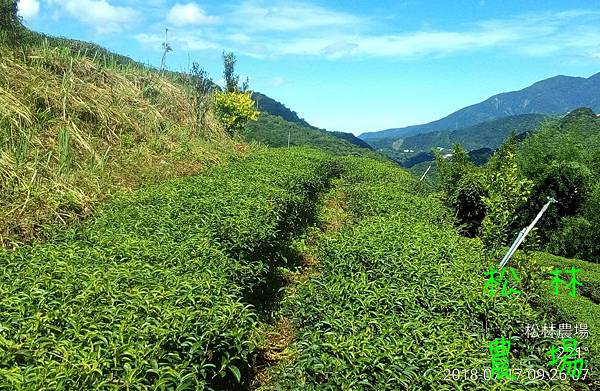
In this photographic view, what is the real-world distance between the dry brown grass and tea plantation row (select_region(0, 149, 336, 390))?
124 cm

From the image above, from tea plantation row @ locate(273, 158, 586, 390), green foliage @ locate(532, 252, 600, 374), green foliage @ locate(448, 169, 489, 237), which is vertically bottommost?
green foliage @ locate(532, 252, 600, 374)

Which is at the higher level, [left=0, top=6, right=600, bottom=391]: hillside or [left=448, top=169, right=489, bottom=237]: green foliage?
[left=0, top=6, right=600, bottom=391]: hillside

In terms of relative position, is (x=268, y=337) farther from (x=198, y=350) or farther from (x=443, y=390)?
(x=443, y=390)

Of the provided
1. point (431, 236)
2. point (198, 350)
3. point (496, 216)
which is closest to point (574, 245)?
point (496, 216)

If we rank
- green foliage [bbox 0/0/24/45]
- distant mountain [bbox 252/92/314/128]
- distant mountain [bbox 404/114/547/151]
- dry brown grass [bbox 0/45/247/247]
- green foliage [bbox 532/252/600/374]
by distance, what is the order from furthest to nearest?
distant mountain [bbox 404/114/547/151] < distant mountain [bbox 252/92/314/128] < green foliage [bbox 0/0/24/45] < dry brown grass [bbox 0/45/247/247] < green foliage [bbox 532/252/600/374]

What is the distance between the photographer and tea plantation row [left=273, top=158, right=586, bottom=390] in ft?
8.54

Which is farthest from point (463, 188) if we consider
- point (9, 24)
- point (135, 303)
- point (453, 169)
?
point (9, 24)

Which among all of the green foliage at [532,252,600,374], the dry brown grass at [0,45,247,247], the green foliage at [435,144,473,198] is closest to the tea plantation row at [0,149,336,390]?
the dry brown grass at [0,45,247,247]

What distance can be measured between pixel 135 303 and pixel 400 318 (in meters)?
1.74

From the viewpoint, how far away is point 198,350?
2627 mm

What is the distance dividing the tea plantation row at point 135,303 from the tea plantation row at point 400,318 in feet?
1.72

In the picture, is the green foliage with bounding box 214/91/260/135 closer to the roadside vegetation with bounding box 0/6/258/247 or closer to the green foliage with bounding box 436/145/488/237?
the roadside vegetation with bounding box 0/6/258/247

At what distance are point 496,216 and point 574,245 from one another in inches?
338

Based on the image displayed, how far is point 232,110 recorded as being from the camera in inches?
832
